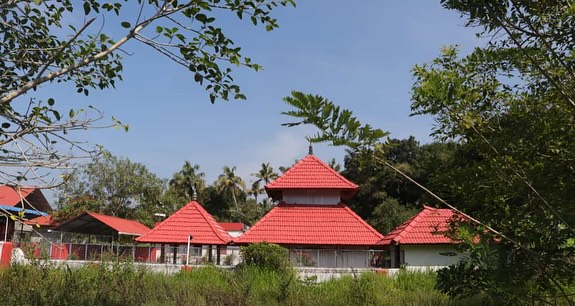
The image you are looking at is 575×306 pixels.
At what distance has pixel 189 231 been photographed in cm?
2034

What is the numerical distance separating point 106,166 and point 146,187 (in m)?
3.79

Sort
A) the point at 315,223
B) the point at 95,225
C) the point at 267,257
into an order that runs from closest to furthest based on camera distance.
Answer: the point at 267,257 < the point at 315,223 < the point at 95,225

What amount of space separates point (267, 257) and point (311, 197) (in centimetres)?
587

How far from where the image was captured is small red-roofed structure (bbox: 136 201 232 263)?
64.8 feet

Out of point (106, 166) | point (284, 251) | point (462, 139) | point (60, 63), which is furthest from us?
point (106, 166)

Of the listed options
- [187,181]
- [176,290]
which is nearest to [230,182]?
[187,181]

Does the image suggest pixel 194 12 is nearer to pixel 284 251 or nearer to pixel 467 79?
pixel 467 79

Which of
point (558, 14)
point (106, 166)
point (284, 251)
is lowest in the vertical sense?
point (284, 251)

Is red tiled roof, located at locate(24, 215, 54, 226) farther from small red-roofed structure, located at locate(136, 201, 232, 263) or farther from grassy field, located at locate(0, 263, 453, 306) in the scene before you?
small red-roofed structure, located at locate(136, 201, 232, 263)

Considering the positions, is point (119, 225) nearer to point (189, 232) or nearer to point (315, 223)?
point (189, 232)

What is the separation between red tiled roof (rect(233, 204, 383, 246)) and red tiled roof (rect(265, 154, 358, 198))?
2.70ft

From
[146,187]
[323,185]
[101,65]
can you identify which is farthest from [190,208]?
[146,187]

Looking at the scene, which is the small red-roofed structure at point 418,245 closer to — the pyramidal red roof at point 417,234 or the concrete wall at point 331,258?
the pyramidal red roof at point 417,234

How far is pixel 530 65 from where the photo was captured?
4.01 meters
